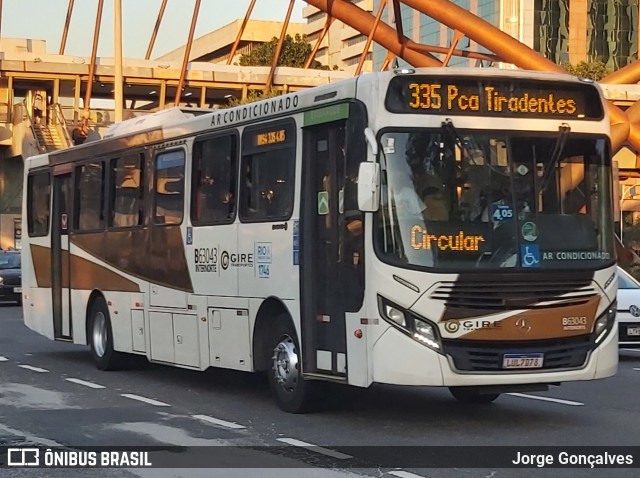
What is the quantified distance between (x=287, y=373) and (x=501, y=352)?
2.48 m

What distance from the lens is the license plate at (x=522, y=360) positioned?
10.9 meters

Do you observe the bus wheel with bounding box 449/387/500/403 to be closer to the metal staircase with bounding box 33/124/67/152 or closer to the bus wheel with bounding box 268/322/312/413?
the bus wheel with bounding box 268/322/312/413

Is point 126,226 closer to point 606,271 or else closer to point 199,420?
point 199,420

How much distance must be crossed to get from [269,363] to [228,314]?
1.06 m

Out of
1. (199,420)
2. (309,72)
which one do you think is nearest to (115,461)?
(199,420)

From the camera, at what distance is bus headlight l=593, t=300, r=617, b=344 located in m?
11.4

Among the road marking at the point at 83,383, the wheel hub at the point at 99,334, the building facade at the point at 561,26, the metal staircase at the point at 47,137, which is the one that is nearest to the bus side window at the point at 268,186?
the road marking at the point at 83,383

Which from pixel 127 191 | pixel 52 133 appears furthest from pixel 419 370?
pixel 52 133

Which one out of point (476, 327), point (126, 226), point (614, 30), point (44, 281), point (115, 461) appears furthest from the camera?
point (614, 30)

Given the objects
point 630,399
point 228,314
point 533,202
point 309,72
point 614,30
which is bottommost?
point 630,399

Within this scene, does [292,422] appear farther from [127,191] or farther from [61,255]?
[61,255]

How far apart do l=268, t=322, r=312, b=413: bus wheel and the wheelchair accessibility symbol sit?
2.48 metres

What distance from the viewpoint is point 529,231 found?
11086mm

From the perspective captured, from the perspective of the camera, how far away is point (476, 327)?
10.8 meters
